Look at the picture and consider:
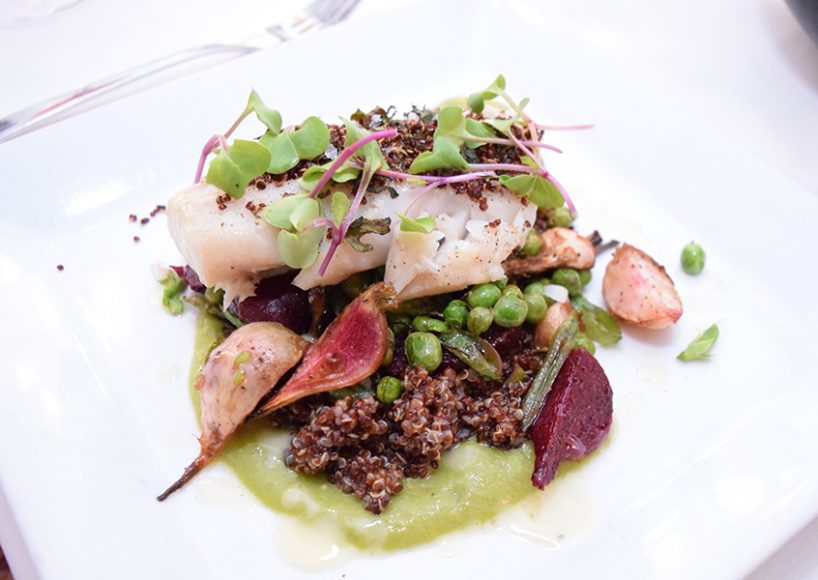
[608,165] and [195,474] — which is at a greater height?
[608,165]

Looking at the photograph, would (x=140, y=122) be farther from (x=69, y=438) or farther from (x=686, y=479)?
(x=686, y=479)

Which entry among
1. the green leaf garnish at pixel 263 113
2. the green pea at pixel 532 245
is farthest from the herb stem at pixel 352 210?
the green pea at pixel 532 245

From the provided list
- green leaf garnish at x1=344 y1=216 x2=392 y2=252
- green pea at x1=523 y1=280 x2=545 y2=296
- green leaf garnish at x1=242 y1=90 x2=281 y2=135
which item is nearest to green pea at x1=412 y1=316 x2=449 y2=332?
green leaf garnish at x1=344 y1=216 x2=392 y2=252

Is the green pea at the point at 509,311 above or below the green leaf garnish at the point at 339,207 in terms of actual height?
below

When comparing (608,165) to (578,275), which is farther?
(608,165)

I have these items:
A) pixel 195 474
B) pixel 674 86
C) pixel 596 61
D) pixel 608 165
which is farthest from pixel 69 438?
pixel 674 86

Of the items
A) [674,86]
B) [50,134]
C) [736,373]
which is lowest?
[50,134]

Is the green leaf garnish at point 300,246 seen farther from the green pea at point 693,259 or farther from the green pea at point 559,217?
the green pea at point 693,259

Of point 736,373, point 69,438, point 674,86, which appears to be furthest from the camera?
point 674,86
